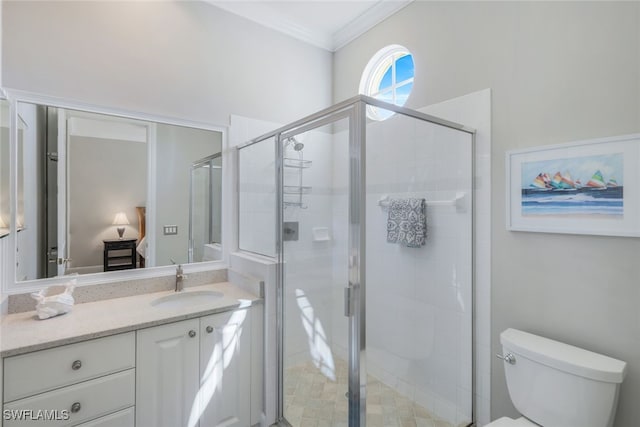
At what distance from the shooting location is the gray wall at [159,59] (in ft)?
5.85

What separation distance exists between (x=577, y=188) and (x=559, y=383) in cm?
88

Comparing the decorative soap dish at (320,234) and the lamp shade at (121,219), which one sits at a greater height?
the lamp shade at (121,219)

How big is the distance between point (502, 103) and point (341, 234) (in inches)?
46.0

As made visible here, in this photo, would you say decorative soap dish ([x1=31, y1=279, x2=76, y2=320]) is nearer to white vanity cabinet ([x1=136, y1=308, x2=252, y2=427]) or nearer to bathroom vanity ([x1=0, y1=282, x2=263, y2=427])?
bathroom vanity ([x1=0, y1=282, x2=263, y2=427])

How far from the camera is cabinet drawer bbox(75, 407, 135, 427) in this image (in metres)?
1.45

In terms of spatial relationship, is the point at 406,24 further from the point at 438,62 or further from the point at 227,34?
the point at 227,34

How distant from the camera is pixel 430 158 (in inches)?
72.7

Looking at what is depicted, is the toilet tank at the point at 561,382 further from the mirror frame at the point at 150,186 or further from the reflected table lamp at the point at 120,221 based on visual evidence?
the reflected table lamp at the point at 120,221

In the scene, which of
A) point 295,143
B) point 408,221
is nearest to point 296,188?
point 295,143

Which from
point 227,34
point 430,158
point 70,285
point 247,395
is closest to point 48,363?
point 70,285

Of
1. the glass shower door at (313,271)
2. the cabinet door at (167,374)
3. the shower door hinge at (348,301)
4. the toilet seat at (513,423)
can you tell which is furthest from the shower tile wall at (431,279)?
the cabinet door at (167,374)

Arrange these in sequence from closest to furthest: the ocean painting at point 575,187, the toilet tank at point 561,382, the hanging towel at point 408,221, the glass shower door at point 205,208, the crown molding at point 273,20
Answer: the toilet tank at point 561,382
the ocean painting at point 575,187
the hanging towel at point 408,221
the glass shower door at point 205,208
the crown molding at point 273,20

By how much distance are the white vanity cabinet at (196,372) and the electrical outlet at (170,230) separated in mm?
740

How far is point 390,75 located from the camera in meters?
2.58
